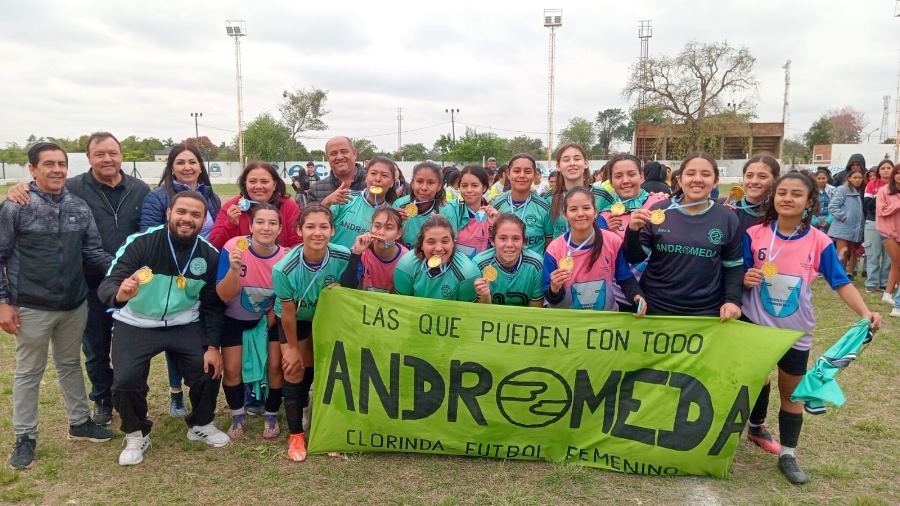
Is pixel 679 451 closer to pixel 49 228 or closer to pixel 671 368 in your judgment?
pixel 671 368

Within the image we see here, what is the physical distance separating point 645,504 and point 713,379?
3.04 ft

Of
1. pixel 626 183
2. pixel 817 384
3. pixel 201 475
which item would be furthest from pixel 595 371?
pixel 201 475

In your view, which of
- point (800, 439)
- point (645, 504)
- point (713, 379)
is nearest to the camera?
point (645, 504)

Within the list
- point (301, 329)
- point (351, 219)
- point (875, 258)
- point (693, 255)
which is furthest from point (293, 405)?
point (875, 258)

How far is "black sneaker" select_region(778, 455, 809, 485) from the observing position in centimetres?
378

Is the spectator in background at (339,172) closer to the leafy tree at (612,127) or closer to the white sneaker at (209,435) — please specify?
the white sneaker at (209,435)

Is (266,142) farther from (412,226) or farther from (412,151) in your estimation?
(412,226)

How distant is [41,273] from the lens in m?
4.02

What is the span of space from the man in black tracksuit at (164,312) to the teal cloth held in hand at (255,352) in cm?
23

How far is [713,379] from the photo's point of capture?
376 cm

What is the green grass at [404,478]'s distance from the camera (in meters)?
3.61

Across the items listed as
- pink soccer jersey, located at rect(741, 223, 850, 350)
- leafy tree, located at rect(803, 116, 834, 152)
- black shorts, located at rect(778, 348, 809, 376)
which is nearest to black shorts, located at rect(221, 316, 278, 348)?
pink soccer jersey, located at rect(741, 223, 850, 350)

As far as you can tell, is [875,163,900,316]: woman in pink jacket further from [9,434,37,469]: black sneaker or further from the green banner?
[9,434,37,469]: black sneaker

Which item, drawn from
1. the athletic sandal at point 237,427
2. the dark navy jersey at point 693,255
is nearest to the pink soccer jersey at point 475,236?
the dark navy jersey at point 693,255
